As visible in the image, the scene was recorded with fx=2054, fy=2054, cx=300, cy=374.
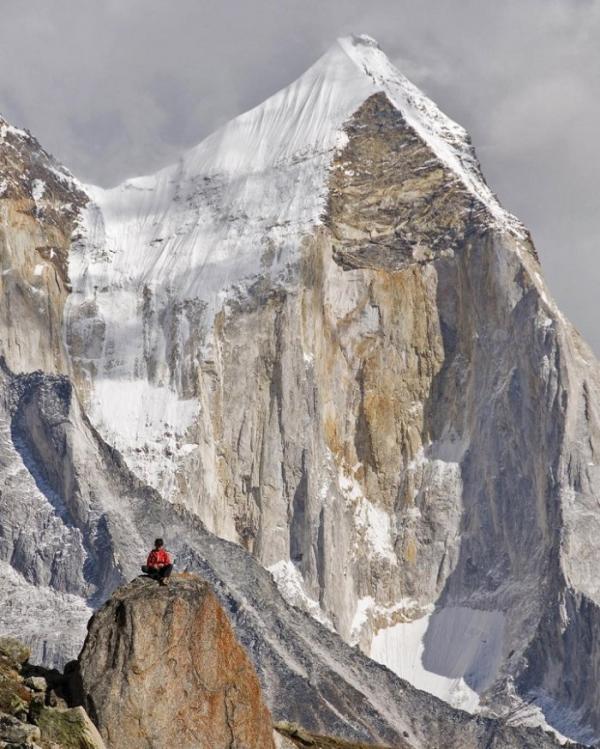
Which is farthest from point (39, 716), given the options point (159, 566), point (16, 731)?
point (159, 566)

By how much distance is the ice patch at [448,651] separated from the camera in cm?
16662

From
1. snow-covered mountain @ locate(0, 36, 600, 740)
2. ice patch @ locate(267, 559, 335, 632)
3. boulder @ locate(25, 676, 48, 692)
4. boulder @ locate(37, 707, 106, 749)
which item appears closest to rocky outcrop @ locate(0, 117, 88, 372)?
snow-covered mountain @ locate(0, 36, 600, 740)

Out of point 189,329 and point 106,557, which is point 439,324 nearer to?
point 189,329

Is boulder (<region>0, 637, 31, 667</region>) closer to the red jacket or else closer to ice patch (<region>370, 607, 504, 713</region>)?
the red jacket

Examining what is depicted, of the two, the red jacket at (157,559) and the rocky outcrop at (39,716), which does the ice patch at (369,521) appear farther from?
the red jacket at (157,559)

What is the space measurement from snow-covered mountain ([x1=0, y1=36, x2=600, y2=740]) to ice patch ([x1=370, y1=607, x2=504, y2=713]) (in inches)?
10.0

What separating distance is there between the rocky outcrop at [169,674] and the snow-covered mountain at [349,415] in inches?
4289

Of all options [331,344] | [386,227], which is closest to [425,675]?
[331,344]

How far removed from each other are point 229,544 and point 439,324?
128ft

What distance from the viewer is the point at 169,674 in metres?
45.8

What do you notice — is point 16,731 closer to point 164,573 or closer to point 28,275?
point 164,573

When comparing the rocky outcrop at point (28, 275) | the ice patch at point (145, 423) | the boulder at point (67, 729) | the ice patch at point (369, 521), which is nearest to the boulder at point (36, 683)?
the boulder at point (67, 729)

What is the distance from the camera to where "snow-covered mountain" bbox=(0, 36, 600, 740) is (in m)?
164

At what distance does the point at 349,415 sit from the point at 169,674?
140320 mm
